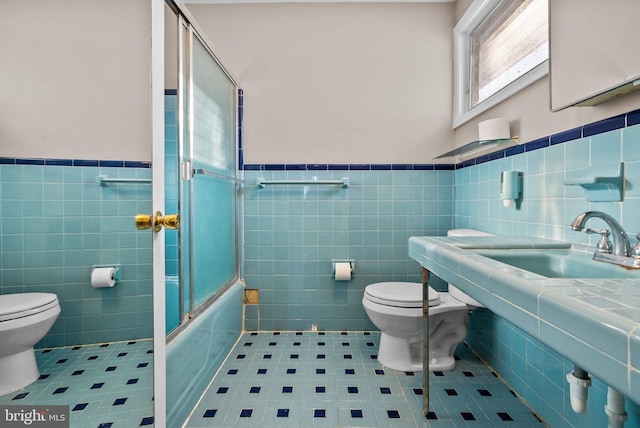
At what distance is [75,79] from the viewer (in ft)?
2.88

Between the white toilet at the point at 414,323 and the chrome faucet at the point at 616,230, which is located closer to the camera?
the chrome faucet at the point at 616,230

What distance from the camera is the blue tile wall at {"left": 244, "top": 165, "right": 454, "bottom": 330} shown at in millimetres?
2305

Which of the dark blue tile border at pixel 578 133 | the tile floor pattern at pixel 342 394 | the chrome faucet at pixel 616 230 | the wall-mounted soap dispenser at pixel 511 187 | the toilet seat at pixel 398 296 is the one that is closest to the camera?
the chrome faucet at pixel 616 230

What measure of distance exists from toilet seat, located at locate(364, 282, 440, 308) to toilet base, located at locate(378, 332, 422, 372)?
0.22 m

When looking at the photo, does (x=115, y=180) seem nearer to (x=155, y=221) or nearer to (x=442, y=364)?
(x=155, y=221)

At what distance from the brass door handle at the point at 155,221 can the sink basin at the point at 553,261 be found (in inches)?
41.6

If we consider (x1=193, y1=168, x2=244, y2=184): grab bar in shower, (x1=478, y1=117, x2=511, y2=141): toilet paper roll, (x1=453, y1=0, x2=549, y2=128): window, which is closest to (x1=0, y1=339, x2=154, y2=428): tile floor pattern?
(x1=193, y1=168, x2=244, y2=184): grab bar in shower

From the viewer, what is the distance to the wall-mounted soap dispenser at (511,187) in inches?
60.7

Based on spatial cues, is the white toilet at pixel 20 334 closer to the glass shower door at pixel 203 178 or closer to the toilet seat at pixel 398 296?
the glass shower door at pixel 203 178

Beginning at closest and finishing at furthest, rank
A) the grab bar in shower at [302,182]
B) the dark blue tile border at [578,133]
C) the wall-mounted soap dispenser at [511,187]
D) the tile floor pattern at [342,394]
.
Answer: the dark blue tile border at [578,133] < the tile floor pattern at [342,394] < the wall-mounted soap dispenser at [511,187] < the grab bar in shower at [302,182]

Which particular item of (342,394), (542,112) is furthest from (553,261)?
(342,394)

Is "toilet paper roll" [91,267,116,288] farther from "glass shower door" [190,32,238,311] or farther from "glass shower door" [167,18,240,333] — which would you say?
"glass shower door" [190,32,238,311]

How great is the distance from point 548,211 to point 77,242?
1.70 metres

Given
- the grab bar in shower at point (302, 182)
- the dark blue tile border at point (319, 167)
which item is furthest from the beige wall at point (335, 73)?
the grab bar in shower at point (302, 182)
